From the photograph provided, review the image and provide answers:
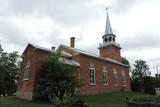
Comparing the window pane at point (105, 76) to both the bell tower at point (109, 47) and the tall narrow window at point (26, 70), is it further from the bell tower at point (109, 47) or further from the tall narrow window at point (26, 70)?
the tall narrow window at point (26, 70)

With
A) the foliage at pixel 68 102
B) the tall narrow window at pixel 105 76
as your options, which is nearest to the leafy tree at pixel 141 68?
the tall narrow window at pixel 105 76

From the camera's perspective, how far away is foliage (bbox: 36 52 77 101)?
61.0 ft

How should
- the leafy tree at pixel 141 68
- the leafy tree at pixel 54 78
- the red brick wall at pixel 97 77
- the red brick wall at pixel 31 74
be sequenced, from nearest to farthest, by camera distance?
the leafy tree at pixel 54 78 < the red brick wall at pixel 31 74 < the red brick wall at pixel 97 77 < the leafy tree at pixel 141 68

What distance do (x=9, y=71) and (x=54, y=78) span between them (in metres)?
30.5

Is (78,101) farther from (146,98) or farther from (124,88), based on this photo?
(124,88)

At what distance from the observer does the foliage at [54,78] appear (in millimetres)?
18594

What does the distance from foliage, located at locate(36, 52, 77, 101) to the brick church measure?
1.46 meters

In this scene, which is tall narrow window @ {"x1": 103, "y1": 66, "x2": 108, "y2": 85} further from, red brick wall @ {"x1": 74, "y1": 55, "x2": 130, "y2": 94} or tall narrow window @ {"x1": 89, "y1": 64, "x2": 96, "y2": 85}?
tall narrow window @ {"x1": 89, "y1": 64, "x2": 96, "y2": 85}

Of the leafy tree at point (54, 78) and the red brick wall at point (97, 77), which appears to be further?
the red brick wall at point (97, 77)

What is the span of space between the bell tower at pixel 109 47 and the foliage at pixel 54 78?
68.1ft

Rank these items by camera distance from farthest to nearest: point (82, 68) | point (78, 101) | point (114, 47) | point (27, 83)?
point (114, 47) → point (82, 68) → point (27, 83) → point (78, 101)

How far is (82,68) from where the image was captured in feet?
83.8

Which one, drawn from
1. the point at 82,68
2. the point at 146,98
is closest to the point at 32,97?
the point at 82,68

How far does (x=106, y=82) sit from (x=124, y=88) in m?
6.42
